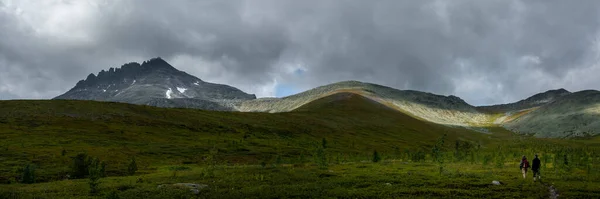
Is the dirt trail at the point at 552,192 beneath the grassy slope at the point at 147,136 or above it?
beneath

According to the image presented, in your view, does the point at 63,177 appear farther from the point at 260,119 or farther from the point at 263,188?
the point at 260,119

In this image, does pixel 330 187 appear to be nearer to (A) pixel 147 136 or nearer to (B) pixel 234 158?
(B) pixel 234 158

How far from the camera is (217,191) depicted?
37.9 metres

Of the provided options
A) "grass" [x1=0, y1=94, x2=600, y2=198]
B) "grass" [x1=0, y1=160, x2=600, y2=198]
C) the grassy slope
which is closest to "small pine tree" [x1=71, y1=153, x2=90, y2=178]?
"grass" [x1=0, y1=94, x2=600, y2=198]

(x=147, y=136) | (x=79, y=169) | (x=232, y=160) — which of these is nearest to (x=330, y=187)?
(x=79, y=169)

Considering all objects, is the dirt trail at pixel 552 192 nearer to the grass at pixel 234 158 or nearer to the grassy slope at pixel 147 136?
the grass at pixel 234 158

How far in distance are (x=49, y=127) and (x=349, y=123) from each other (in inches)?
5124

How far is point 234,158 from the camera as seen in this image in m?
89.1

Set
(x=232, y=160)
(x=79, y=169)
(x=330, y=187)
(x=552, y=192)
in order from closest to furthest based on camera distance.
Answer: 1. (x=552, y=192)
2. (x=330, y=187)
3. (x=79, y=169)
4. (x=232, y=160)

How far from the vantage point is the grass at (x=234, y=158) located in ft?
128

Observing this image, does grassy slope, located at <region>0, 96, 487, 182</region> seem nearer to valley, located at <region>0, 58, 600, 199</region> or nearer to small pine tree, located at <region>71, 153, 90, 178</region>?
valley, located at <region>0, 58, 600, 199</region>

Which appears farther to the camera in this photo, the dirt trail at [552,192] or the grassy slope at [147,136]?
the grassy slope at [147,136]

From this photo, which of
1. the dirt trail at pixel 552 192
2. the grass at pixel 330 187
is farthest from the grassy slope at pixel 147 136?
the dirt trail at pixel 552 192

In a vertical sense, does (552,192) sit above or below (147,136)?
below
